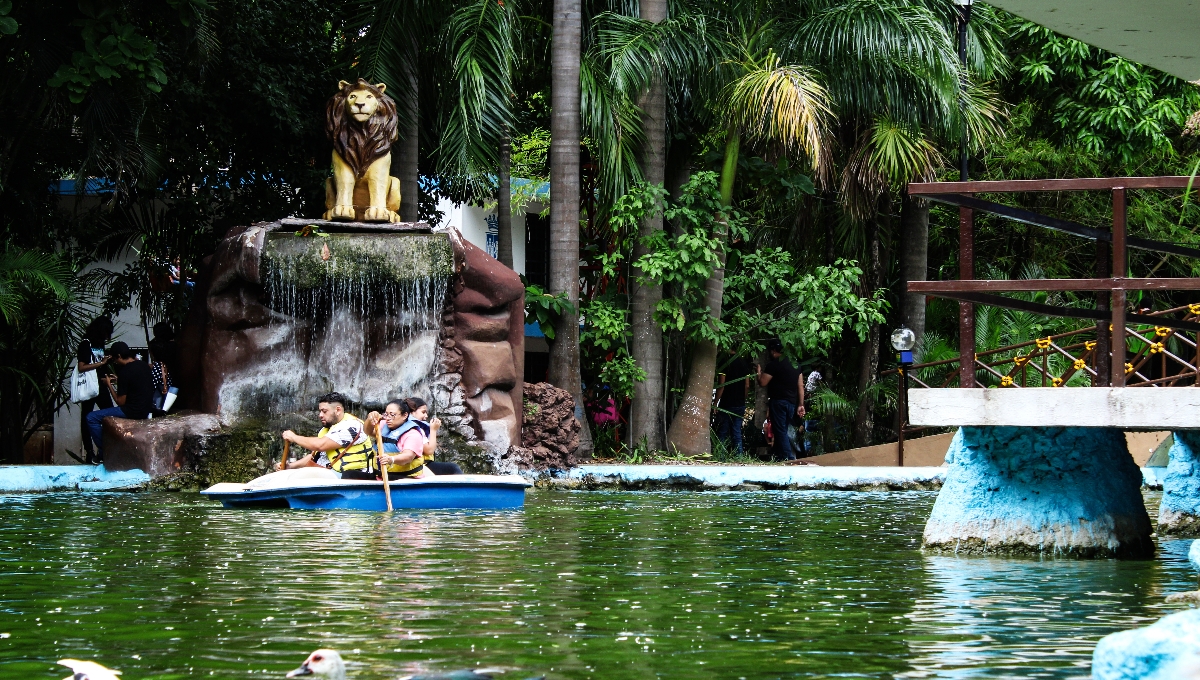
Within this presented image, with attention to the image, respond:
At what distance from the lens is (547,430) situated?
18.2m

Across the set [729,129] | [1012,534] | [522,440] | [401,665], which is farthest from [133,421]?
[401,665]

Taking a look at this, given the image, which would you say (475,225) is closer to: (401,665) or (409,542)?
(409,542)

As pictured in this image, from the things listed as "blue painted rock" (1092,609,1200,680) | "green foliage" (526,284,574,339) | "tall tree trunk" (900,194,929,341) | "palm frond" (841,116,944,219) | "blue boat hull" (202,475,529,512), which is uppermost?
"palm frond" (841,116,944,219)

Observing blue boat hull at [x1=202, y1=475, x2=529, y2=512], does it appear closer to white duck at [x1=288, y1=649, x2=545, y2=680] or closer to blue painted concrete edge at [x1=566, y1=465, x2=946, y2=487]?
blue painted concrete edge at [x1=566, y1=465, x2=946, y2=487]

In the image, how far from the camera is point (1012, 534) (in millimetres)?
9344

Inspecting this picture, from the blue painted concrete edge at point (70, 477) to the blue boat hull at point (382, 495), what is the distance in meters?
3.14

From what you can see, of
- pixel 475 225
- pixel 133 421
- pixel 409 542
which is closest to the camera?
pixel 409 542

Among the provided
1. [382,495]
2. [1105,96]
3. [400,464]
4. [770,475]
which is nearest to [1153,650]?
[382,495]

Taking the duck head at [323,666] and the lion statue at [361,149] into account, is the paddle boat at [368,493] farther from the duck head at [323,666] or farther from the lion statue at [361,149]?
the duck head at [323,666]

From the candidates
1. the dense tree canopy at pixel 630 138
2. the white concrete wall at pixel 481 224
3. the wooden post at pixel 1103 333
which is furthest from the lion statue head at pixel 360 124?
the white concrete wall at pixel 481 224

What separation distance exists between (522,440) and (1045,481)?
9.37m

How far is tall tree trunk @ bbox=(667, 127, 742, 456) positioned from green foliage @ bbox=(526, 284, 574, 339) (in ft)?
6.98

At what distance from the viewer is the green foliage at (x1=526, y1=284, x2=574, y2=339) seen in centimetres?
1880

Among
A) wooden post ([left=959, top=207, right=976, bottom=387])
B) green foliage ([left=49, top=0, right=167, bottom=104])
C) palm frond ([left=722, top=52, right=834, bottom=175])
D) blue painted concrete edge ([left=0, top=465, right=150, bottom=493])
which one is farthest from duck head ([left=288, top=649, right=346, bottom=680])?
palm frond ([left=722, top=52, right=834, bottom=175])
